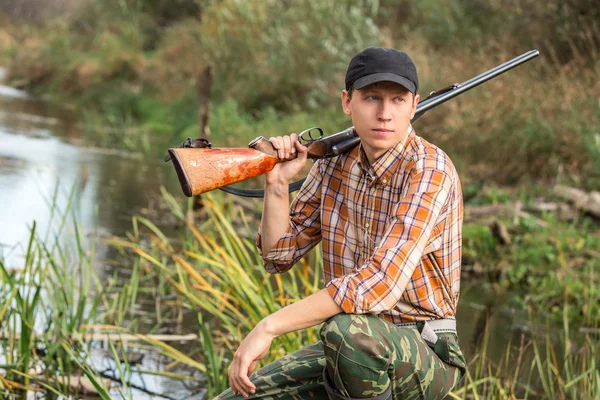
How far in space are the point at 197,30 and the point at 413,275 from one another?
15976 mm

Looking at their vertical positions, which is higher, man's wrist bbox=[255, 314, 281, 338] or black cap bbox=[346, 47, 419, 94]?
black cap bbox=[346, 47, 419, 94]

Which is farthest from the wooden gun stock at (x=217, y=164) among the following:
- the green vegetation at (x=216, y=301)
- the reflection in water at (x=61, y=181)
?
the reflection in water at (x=61, y=181)

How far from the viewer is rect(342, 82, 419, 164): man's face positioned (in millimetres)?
2547

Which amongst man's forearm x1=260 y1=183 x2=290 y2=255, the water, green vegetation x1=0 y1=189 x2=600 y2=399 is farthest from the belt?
the water

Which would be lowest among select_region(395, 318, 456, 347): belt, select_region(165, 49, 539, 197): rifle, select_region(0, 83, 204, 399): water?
select_region(395, 318, 456, 347): belt

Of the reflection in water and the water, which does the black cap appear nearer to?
the water

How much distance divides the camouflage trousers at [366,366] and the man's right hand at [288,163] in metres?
0.56

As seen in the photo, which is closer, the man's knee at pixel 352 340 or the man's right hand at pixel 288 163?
the man's knee at pixel 352 340

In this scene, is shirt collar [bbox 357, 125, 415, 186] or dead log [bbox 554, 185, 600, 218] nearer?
shirt collar [bbox 357, 125, 415, 186]

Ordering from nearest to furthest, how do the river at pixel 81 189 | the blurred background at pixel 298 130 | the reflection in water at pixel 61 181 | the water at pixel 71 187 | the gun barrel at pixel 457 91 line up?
the gun barrel at pixel 457 91
the water at pixel 71 187
the blurred background at pixel 298 130
the river at pixel 81 189
the reflection in water at pixel 61 181

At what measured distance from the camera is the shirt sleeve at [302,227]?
291 cm

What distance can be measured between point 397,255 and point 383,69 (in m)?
0.52

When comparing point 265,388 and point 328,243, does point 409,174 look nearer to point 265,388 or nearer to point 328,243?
point 328,243

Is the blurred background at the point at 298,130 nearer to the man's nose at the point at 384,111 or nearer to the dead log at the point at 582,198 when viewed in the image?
the dead log at the point at 582,198
